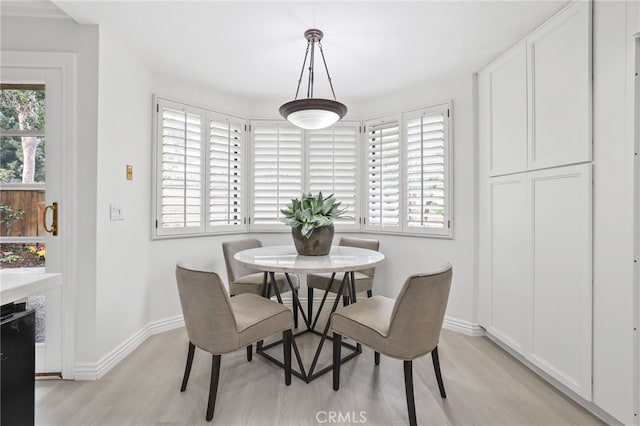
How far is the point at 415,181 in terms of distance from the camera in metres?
3.09

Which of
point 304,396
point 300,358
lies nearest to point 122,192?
point 300,358

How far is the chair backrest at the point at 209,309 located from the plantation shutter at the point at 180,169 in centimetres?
137

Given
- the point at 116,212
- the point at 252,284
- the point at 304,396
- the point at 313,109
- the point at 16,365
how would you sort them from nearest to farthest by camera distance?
1. the point at 16,365
2. the point at 304,396
3. the point at 313,109
4. the point at 116,212
5. the point at 252,284

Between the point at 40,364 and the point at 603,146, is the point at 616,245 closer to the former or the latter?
the point at 603,146

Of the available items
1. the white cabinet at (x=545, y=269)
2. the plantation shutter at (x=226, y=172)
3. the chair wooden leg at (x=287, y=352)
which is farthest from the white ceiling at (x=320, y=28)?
the chair wooden leg at (x=287, y=352)

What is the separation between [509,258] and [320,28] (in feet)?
7.34

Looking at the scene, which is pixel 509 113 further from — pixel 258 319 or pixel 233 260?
pixel 233 260

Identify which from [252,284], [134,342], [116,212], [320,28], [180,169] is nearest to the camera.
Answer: [320,28]

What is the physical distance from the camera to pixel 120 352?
228 cm

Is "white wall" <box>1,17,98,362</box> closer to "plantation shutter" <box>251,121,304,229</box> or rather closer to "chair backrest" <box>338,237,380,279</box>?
"plantation shutter" <box>251,121,304,229</box>

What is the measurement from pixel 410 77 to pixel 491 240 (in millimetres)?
1688

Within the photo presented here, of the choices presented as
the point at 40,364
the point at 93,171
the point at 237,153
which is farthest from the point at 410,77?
the point at 40,364

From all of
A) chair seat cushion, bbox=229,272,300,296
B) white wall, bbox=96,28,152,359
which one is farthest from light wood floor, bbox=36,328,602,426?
chair seat cushion, bbox=229,272,300,296

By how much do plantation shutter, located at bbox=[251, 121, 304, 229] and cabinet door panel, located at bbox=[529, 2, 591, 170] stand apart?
2243mm
